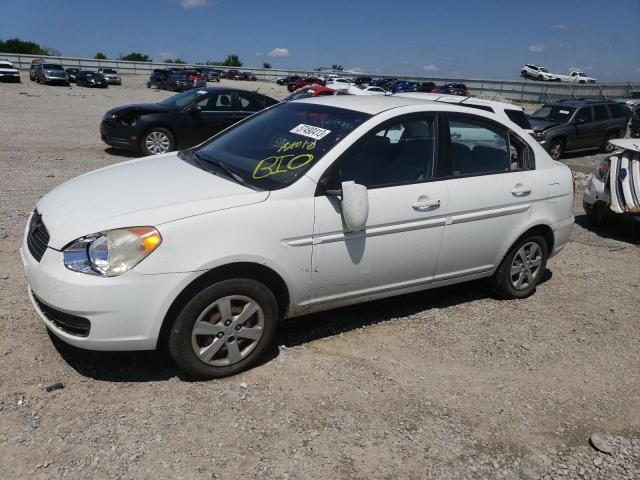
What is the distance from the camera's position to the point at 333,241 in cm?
371

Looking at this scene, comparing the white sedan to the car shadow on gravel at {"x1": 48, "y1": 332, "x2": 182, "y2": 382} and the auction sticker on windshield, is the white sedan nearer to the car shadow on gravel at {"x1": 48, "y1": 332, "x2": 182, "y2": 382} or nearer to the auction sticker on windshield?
the auction sticker on windshield

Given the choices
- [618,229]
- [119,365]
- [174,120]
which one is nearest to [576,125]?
[618,229]

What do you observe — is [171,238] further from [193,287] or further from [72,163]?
[72,163]

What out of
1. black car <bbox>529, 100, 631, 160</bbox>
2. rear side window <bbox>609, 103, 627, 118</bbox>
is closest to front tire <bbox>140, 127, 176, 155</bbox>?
black car <bbox>529, 100, 631, 160</bbox>

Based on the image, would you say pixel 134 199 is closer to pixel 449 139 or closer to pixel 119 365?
pixel 119 365

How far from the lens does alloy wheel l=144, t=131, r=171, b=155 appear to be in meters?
11.3

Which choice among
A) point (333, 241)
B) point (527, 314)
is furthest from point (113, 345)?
point (527, 314)

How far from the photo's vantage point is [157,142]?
450 inches

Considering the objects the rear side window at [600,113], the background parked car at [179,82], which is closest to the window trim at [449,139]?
the rear side window at [600,113]

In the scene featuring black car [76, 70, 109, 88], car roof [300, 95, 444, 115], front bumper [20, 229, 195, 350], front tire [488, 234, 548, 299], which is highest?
car roof [300, 95, 444, 115]

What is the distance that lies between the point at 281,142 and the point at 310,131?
0.23 meters

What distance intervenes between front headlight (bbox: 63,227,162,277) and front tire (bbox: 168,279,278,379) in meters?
0.41

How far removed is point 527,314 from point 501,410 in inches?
65.2

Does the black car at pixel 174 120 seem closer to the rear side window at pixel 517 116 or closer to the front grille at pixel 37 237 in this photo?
the rear side window at pixel 517 116
